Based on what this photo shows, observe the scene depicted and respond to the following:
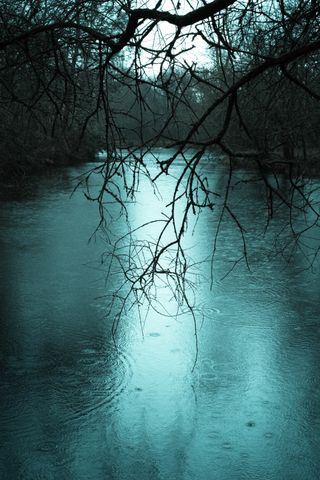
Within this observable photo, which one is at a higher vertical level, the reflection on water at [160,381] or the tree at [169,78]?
the tree at [169,78]

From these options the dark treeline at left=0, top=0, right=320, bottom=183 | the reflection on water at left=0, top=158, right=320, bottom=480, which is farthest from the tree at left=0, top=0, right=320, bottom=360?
the reflection on water at left=0, top=158, right=320, bottom=480

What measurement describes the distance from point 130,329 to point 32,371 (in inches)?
54.9

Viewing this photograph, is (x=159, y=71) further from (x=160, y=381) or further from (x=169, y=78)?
(x=160, y=381)

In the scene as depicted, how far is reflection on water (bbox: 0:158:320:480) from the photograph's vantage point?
181 inches

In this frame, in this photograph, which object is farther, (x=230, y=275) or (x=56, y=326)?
(x=230, y=275)

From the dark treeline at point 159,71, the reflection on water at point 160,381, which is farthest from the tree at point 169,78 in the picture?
the reflection on water at point 160,381

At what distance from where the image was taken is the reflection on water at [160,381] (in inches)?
181

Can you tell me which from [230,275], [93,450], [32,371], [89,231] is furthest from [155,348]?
[89,231]

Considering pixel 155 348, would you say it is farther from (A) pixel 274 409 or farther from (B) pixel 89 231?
(B) pixel 89 231

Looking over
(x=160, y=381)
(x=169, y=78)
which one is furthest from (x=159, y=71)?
(x=160, y=381)

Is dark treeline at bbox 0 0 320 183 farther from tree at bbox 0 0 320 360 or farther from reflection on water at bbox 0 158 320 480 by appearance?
reflection on water at bbox 0 158 320 480

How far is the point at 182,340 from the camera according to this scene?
691cm

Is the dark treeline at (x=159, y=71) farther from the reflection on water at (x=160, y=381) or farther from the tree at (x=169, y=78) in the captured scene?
the reflection on water at (x=160, y=381)

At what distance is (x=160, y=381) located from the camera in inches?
231
